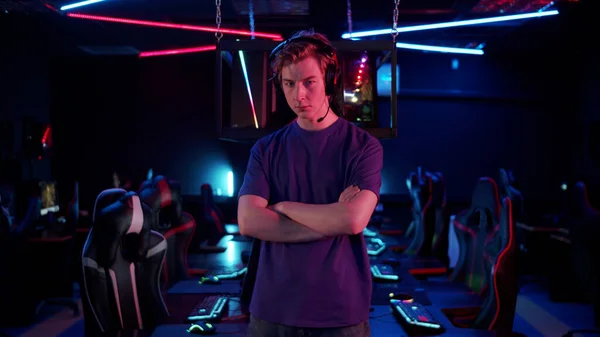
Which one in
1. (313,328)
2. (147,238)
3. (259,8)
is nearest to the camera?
(313,328)

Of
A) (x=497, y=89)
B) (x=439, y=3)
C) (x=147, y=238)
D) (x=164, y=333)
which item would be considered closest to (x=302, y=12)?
(x=439, y=3)

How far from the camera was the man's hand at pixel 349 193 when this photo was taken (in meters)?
1.45

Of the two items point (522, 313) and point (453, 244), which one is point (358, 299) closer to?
point (522, 313)

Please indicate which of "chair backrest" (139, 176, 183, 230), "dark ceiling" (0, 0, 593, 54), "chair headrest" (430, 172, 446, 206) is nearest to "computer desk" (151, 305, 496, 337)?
"chair backrest" (139, 176, 183, 230)

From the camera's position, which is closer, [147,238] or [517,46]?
[147,238]

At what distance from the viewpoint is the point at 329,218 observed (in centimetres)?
140

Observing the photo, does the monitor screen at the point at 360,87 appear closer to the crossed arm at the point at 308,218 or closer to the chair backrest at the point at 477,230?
the chair backrest at the point at 477,230

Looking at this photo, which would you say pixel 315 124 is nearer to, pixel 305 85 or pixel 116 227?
pixel 305 85

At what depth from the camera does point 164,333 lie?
2.04 m

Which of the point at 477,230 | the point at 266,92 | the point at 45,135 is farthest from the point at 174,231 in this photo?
the point at 45,135

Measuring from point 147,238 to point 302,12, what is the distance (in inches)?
126

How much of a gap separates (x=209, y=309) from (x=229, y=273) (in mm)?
933

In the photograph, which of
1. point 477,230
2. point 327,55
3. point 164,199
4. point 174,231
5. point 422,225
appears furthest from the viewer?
point 422,225

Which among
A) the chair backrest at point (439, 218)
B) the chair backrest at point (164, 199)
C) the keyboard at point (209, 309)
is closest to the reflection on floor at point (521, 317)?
the chair backrest at point (164, 199)
